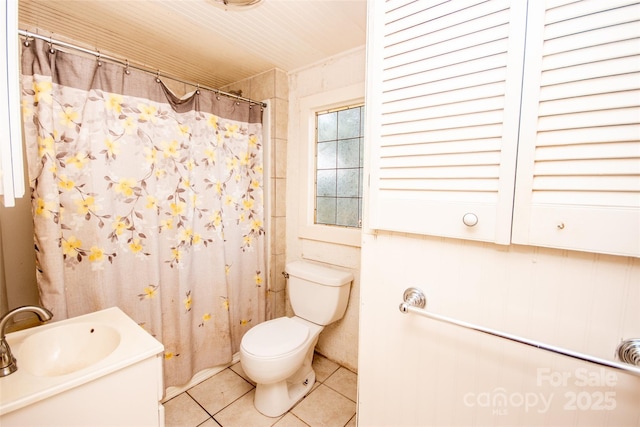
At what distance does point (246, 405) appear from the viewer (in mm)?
1590

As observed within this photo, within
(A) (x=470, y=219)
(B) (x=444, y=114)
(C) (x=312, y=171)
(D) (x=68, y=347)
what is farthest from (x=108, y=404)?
(C) (x=312, y=171)

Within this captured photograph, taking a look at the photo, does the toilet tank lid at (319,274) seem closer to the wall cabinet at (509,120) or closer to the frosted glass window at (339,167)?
the frosted glass window at (339,167)

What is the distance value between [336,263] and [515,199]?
1.35 m

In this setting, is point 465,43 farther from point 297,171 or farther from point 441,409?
point 297,171

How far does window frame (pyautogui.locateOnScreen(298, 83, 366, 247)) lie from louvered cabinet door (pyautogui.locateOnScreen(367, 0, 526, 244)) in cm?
94

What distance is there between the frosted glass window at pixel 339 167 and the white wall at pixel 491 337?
0.95m

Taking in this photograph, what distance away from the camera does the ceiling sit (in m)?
1.35

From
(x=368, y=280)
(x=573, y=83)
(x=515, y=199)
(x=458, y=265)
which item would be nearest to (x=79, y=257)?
(x=368, y=280)

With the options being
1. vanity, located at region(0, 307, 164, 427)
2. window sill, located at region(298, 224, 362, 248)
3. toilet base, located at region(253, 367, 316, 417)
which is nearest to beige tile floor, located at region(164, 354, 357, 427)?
toilet base, located at region(253, 367, 316, 417)

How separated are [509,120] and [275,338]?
1.49 metres

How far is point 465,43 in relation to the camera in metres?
0.71

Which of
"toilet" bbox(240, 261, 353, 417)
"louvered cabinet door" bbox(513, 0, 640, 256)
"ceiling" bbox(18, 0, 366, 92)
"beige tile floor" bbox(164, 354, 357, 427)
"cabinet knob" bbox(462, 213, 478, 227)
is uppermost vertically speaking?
"ceiling" bbox(18, 0, 366, 92)

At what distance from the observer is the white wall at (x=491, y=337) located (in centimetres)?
61

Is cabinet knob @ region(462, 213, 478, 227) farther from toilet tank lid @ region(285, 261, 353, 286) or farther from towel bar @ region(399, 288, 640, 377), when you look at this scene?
toilet tank lid @ region(285, 261, 353, 286)
